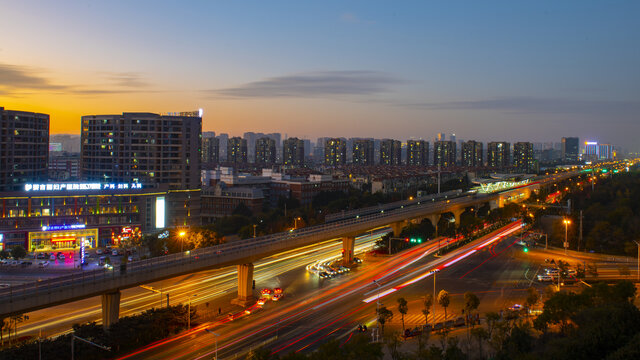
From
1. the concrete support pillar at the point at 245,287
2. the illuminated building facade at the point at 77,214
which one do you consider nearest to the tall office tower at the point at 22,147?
the illuminated building facade at the point at 77,214

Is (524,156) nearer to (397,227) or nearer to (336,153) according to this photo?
(336,153)

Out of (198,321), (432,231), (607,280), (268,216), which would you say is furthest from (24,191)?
(607,280)

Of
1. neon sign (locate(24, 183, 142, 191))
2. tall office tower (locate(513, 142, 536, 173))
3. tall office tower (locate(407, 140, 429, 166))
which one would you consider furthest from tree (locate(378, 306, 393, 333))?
tall office tower (locate(407, 140, 429, 166))

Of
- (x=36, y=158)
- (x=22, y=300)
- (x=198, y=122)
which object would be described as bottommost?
(x=22, y=300)

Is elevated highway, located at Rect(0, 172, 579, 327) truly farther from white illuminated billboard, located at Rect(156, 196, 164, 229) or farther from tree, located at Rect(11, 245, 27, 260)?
white illuminated billboard, located at Rect(156, 196, 164, 229)

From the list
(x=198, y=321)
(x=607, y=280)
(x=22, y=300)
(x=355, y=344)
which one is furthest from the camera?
(x=607, y=280)

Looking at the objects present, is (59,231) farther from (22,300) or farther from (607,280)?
(607,280)

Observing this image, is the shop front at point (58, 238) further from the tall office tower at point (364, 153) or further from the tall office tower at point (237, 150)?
the tall office tower at point (364, 153)
